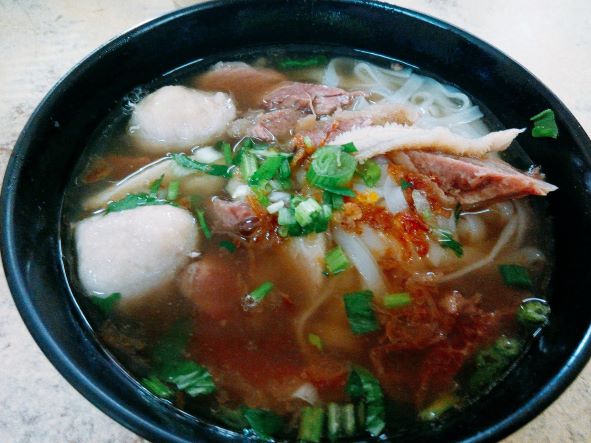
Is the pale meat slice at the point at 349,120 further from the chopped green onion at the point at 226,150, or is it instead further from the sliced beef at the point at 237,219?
the sliced beef at the point at 237,219

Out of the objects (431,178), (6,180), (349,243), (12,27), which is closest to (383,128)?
(431,178)

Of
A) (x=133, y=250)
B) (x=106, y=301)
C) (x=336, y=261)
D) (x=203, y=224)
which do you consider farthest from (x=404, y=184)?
(x=106, y=301)

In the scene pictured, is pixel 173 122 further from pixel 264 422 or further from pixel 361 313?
pixel 264 422

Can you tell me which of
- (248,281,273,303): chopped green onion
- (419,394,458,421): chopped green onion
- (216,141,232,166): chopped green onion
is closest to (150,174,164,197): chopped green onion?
(216,141,232,166): chopped green onion

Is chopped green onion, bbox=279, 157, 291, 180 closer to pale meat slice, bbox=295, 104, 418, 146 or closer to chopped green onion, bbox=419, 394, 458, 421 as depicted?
pale meat slice, bbox=295, 104, 418, 146

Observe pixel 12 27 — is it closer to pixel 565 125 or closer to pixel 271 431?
pixel 271 431

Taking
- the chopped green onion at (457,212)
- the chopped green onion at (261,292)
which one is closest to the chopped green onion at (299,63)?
the chopped green onion at (457,212)


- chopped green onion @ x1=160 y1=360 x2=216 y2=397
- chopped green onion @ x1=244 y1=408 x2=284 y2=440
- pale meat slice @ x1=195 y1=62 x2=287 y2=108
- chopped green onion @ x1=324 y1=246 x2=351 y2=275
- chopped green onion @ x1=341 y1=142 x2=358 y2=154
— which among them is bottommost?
Answer: chopped green onion @ x1=244 y1=408 x2=284 y2=440
